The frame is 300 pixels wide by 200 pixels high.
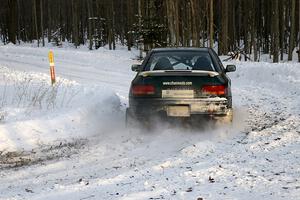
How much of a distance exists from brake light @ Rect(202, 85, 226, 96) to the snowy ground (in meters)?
0.66

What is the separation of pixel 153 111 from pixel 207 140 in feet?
3.38

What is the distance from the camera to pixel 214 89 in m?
7.48

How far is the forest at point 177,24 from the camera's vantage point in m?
29.5

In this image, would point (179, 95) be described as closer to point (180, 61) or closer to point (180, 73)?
point (180, 73)

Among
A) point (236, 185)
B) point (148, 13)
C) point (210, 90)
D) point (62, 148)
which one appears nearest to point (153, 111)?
point (210, 90)

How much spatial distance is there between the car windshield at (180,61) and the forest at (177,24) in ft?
60.7

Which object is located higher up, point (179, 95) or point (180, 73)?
point (180, 73)

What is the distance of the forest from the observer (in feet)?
96.9

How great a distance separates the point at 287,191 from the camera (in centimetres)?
450

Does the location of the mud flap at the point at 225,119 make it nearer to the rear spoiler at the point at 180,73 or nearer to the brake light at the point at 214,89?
the brake light at the point at 214,89

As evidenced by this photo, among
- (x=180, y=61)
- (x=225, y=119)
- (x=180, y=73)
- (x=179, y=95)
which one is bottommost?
(x=225, y=119)

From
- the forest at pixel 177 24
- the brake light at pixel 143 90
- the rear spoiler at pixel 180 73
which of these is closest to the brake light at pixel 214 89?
the rear spoiler at pixel 180 73

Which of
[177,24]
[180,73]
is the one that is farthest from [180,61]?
[177,24]

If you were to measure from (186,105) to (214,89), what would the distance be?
1.80ft
